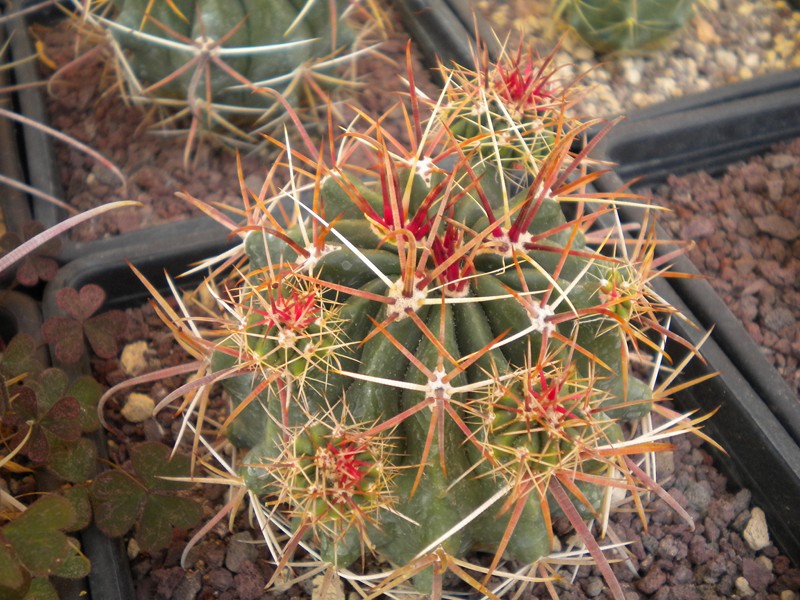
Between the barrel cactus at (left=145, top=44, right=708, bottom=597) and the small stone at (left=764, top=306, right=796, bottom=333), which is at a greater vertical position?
the barrel cactus at (left=145, top=44, right=708, bottom=597)

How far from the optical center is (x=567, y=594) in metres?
0.94

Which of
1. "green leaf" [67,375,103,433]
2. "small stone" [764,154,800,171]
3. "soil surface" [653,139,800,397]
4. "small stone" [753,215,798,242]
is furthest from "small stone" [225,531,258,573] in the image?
"small stone" [764,154,800,171]

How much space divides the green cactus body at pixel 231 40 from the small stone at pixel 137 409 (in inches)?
18.4

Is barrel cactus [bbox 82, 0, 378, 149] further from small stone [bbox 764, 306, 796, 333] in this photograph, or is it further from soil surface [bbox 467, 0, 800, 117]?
small stone [bbox 764, 306, 796, 333]

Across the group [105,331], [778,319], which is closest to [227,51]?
[105,331]

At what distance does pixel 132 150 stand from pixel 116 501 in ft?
2.31

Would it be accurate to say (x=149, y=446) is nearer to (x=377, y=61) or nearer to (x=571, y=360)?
(x=571, y=360)

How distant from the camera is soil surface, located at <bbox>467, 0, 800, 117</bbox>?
155cm

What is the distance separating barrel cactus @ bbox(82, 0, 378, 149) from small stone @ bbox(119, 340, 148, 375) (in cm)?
37

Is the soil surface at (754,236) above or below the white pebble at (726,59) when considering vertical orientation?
below

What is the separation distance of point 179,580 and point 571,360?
1.74 ft

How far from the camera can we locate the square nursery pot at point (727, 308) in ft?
3.27

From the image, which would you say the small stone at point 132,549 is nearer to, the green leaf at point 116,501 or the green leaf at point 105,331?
the green leaf at point 116,501

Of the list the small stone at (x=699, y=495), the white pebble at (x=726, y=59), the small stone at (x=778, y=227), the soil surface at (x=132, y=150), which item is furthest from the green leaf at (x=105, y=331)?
the white pebble at (x=726, y=59)
